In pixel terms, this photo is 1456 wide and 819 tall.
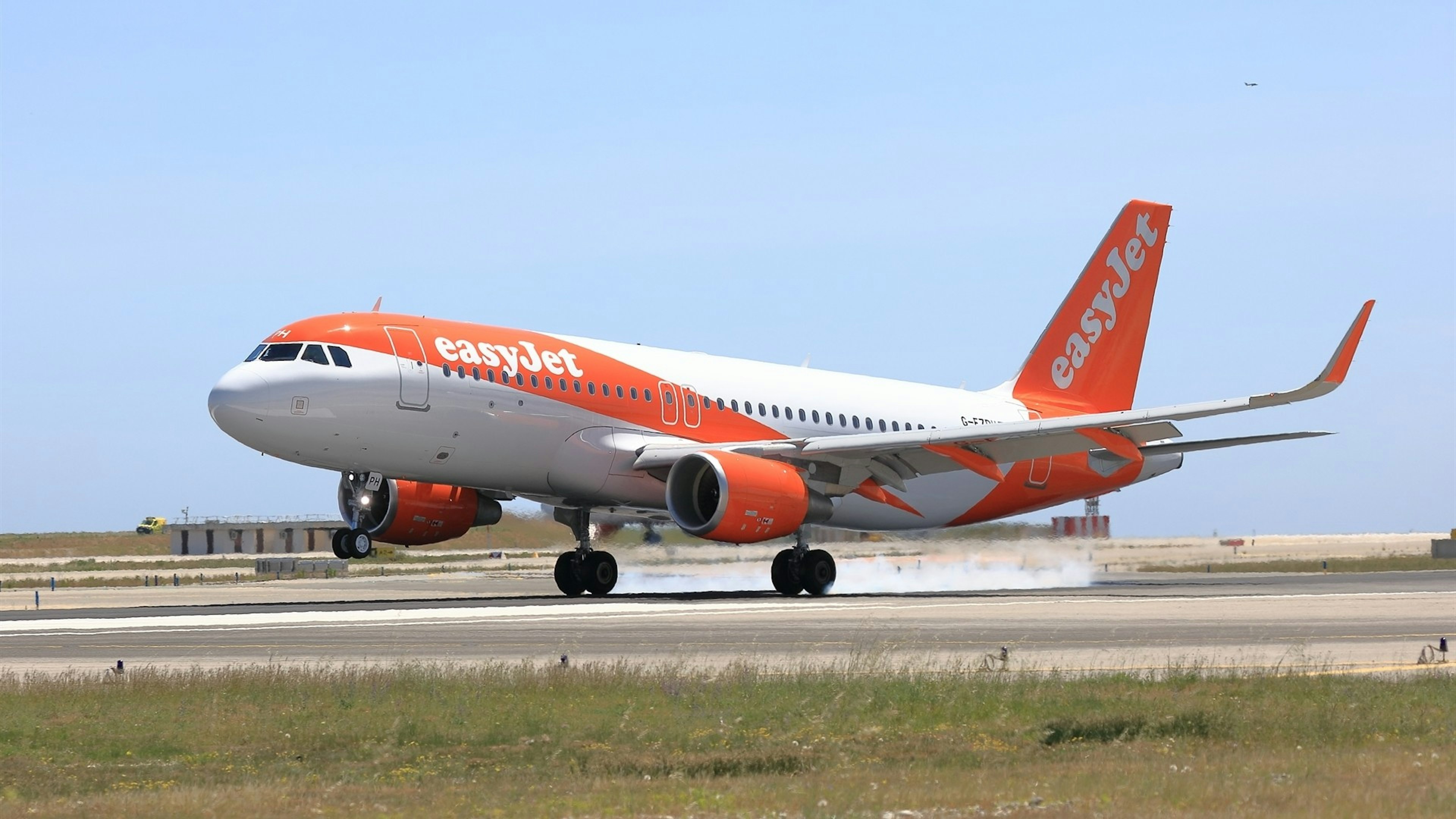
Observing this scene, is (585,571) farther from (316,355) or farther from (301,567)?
(301,567)

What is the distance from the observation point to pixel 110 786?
35.2ft

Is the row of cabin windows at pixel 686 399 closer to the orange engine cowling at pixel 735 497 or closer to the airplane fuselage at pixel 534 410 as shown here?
the airplane fuselage at pixel 534 410

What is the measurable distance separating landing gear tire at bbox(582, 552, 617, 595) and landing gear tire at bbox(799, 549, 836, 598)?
429cm

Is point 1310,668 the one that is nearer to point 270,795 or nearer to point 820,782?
point 820,782

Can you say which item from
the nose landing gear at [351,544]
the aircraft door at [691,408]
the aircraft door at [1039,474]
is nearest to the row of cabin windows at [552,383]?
the aircraft door at [691,408]

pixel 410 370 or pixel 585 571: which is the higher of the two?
pixel 410 370

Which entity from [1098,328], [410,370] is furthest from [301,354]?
[1098,328]

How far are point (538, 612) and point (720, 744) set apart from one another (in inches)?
678

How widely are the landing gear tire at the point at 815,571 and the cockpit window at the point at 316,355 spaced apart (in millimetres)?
11122

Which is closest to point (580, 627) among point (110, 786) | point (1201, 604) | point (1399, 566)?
point (1201, 604)

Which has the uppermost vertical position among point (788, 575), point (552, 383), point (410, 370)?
point (410, 370)

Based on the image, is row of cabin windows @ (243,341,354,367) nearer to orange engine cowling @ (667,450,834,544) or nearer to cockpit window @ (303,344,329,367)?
cockpit window @ (303,344,329,367)

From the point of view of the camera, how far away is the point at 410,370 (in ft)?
105

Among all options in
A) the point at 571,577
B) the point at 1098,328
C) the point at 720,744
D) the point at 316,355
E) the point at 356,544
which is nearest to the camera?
the point at 720,744
